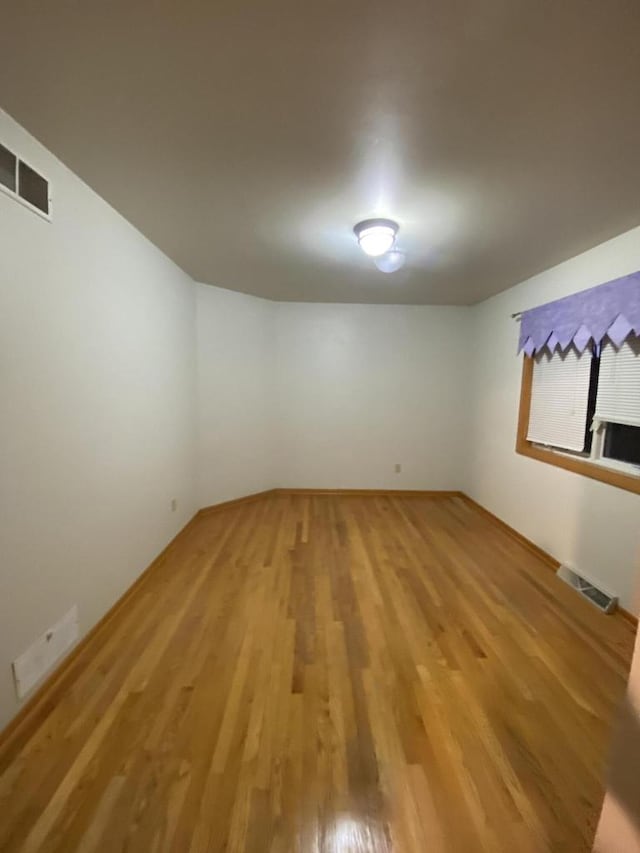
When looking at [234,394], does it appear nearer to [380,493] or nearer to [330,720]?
[380,493]

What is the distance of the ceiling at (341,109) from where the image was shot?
1.01m

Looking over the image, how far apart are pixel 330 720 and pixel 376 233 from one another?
242cm

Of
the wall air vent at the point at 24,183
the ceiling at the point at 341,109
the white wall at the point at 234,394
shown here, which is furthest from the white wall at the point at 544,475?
the wall air vent at the point at 24,183

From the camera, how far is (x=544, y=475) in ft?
10.4

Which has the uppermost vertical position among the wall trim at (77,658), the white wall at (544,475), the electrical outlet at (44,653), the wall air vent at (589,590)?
the white wall at (544,475)

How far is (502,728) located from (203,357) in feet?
11.7

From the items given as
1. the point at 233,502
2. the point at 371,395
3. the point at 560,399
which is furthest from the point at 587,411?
the point at 233,502

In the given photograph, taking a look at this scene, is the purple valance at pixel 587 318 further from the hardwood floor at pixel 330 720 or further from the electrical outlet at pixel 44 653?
the electrical outlet at pixel 44 653

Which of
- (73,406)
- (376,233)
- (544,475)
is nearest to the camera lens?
(73,406)

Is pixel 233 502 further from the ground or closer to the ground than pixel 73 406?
closer to the ground

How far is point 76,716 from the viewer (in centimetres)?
162

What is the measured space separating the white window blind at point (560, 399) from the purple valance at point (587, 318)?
4.5 inches

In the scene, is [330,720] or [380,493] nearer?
[330,720]

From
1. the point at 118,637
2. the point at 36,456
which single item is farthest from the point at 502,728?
the point at 36,456
